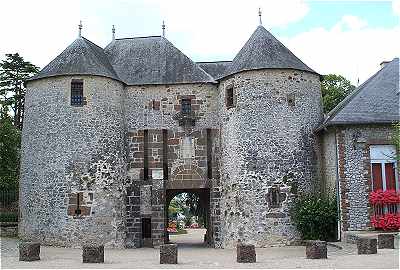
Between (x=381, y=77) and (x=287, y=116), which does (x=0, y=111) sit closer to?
(x=287, y=116)

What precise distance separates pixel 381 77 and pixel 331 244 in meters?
7.82

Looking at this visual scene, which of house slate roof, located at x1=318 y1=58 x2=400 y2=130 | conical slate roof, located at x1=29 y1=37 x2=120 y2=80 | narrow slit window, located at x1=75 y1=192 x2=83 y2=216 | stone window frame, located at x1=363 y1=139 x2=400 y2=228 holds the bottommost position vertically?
narrow slit window, located at x1=75 y1=192 x2=83 y2=216

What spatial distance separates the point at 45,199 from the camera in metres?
21.6

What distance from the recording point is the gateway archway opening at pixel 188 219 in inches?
1109

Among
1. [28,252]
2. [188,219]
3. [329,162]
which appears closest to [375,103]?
[329,162]

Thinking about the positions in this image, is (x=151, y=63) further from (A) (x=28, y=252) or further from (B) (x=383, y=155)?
(A) (x=28, y=252)

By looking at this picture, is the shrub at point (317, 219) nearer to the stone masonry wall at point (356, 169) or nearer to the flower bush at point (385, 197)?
the stone masonry wall at point (356, 169)

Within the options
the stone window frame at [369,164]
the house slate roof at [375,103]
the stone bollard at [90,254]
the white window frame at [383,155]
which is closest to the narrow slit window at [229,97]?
the house slate roof at [375,103]

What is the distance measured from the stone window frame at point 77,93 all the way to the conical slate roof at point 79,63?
431 mm

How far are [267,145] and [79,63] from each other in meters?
9.02

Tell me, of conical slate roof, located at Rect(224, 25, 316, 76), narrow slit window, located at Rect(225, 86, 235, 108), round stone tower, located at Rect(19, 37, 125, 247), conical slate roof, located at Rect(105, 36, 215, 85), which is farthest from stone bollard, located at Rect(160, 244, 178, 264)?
conical slate roof, located at Rect(105, 36, 215, 85)

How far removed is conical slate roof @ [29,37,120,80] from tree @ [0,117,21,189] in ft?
19.6

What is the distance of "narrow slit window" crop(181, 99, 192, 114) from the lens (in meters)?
23.7

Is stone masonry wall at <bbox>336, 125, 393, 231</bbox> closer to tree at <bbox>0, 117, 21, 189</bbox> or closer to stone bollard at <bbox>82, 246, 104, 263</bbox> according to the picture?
stone bollard at <bbox>82, 246, 104, 263</bbox>
